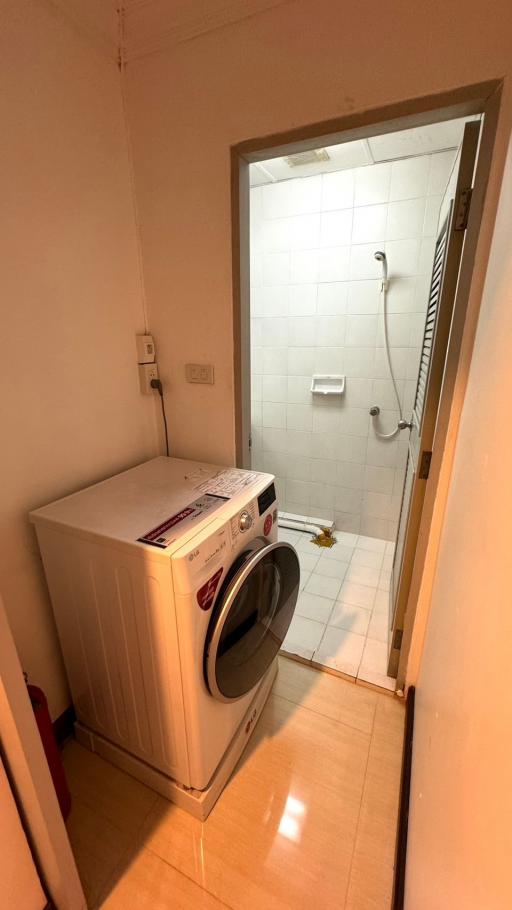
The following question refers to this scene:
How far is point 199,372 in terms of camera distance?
4.72 feet

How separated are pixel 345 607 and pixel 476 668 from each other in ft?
4.98

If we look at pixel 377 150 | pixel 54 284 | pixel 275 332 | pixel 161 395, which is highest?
pixel 377 150

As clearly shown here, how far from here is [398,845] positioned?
3.41ft

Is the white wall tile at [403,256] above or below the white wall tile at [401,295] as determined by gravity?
above

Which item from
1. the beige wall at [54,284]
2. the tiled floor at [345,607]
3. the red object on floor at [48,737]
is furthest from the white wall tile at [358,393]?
the red object on floor at [48,737]

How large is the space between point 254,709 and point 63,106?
6.63 ft

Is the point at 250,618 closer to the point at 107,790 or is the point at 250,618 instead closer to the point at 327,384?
the point at 107,790

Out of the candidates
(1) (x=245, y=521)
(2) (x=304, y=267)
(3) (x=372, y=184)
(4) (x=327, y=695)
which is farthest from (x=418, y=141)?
(4) (x=327, y=695)

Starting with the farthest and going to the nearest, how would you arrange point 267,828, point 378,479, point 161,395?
point 378,479
point 161,395
point 267,828

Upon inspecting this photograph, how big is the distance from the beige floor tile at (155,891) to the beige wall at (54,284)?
54cm

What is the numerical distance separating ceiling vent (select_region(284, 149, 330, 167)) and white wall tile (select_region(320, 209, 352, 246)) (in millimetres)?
279

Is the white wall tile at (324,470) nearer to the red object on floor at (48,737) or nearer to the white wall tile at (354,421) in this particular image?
the white wall tile at (354,421)

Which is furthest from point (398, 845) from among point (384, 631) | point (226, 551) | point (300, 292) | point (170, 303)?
point (300, 292)

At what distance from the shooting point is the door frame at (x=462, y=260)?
37.0 inches
